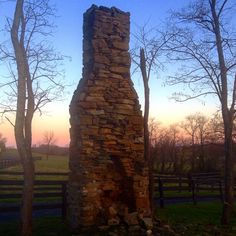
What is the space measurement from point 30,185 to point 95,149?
198cm

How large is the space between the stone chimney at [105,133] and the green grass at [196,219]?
1.48 metres

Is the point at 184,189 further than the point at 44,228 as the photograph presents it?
Yes

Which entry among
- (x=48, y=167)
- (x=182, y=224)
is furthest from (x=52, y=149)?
(x=182, y=224)

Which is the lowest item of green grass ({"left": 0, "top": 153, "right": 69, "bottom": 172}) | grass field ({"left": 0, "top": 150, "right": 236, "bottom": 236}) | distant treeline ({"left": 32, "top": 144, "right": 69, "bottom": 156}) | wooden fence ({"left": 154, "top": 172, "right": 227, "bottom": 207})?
grass field ({"left": 0, "top": 150, "right": 236, "bottom": 236})

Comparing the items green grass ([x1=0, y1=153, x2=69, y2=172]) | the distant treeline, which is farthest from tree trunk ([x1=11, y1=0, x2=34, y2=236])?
the distant treeline

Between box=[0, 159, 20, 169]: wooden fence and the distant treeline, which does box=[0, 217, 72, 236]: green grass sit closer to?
box=[0, 159, 20, 169]: wooden fence

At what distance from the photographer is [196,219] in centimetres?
1328

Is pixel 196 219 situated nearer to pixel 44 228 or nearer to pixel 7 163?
pixel 44 228

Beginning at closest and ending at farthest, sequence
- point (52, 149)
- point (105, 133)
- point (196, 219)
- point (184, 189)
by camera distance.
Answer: point (105, 133), point (196, 219), point (184, 189), point (52, 149)

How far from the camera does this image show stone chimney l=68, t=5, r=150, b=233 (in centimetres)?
1016

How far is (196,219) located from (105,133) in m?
5.16

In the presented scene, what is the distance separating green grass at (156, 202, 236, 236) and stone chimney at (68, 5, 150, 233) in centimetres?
148

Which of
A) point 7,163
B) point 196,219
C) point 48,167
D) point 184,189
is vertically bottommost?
point 196,219

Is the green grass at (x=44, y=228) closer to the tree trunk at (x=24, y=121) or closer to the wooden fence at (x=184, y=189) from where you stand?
the tree trunk at (x=24, y=121)
